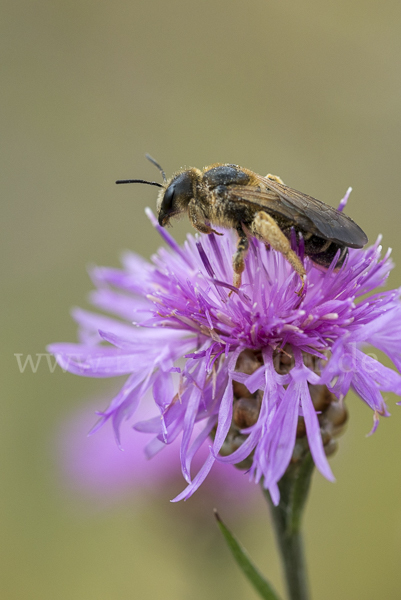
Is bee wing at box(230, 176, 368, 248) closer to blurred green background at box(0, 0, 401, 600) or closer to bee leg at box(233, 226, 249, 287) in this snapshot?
bee leg at box(233, 226, 249, 287)

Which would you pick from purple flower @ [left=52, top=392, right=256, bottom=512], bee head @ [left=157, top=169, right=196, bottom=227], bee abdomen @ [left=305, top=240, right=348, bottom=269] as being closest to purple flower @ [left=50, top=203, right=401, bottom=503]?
bee abdomen @ [left=305, top=240, right=348, bottom=269]

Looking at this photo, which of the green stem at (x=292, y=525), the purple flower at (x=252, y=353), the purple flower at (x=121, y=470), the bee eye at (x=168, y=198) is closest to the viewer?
the purple flower at (x=252, y=353)

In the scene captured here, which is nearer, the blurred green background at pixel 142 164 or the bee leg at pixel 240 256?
the bee leg at pixel 240 256

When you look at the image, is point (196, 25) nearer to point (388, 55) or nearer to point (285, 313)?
point (388, 55)

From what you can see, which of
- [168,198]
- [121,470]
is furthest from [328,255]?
[121,470]

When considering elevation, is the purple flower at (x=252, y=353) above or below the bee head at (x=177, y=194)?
A: below

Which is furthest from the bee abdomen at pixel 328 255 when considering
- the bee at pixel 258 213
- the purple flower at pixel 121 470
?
the purple flower at pixel 121 470

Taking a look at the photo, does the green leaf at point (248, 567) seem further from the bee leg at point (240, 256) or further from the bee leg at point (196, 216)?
the bee leg at point (196, 216)
